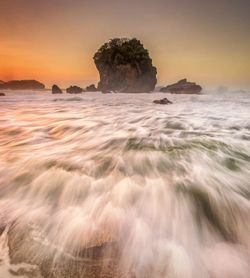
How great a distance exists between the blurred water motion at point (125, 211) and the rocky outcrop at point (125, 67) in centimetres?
6229

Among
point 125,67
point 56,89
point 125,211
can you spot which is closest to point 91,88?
point 125,67

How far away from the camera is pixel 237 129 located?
26.6ft

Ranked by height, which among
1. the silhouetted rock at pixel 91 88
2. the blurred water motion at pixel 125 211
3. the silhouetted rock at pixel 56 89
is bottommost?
the silhouetted rock at pixel 91 88

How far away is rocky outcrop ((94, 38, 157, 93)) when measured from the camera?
219ft

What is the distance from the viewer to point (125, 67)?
6775 cm

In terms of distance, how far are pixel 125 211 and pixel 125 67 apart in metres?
67.9

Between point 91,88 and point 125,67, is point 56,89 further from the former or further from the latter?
point 91,88

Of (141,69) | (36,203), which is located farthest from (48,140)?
(141,69)

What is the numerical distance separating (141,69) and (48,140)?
6594cm

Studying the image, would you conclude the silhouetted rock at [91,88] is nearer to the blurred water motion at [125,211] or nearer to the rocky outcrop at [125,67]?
the rocky outcrop at [125,67]

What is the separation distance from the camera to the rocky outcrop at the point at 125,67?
219 feet

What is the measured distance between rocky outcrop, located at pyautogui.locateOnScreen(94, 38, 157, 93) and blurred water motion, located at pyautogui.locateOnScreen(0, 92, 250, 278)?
204 ft

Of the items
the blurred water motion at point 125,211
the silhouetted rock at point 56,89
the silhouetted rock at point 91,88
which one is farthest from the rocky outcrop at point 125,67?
the blurred water motion at point 125,211

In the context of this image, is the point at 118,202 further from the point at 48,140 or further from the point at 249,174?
the point at 48,140
